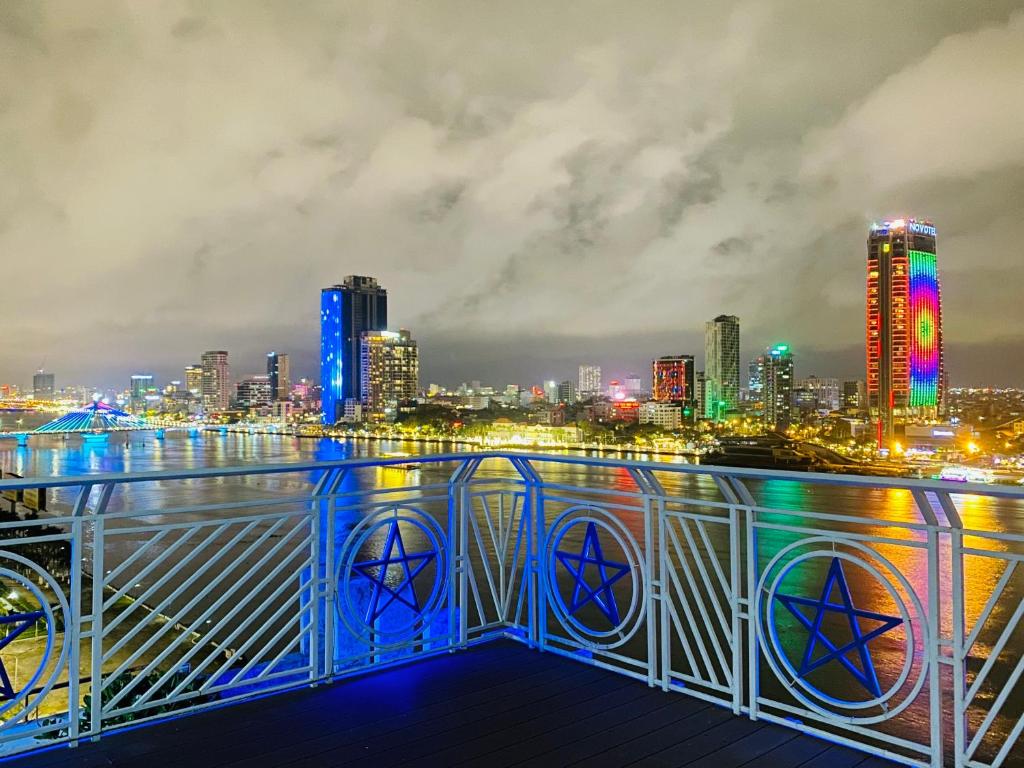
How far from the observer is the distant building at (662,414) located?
114m

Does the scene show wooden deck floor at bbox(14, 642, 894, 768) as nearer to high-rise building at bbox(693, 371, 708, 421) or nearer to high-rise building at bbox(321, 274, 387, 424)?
high-rise building at bbox(693, 371, 708, 421)

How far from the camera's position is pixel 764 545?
31031mm

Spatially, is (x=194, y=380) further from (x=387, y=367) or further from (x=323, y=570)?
(x=323, y=570)

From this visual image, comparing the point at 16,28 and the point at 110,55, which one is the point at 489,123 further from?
the point at 16,28

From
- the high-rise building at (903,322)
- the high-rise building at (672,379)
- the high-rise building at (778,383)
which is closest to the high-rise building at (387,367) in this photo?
the high-rise building at (672,379)

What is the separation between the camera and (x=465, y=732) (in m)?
2.73

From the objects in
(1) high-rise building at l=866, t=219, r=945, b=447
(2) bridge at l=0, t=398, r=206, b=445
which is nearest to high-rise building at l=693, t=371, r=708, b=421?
(1) high-rise building at l=866, t=219, r=945, b=447

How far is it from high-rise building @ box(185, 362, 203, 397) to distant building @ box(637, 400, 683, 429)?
131 meters

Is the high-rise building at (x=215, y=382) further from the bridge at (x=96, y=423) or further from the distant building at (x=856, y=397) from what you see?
the distant building at (x=856, y=397)

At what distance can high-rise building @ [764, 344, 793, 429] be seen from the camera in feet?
450

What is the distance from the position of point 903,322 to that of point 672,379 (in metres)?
45.1

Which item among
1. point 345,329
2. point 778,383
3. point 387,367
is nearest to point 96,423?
point 387,367

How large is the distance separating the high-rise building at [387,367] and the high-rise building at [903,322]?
3762 inches

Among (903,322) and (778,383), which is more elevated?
(903,322)
